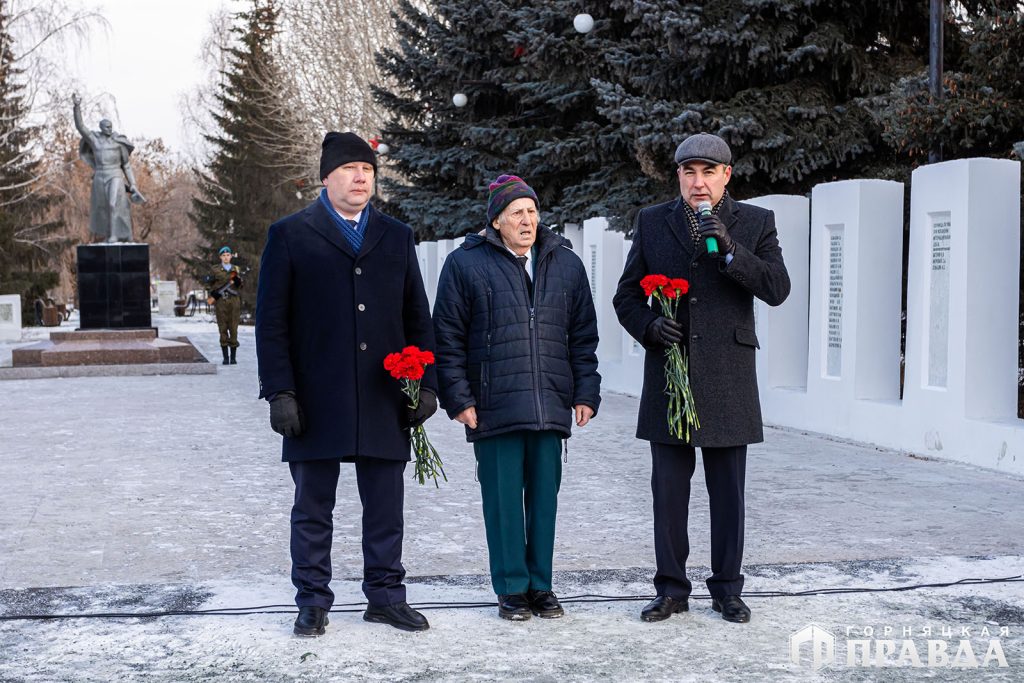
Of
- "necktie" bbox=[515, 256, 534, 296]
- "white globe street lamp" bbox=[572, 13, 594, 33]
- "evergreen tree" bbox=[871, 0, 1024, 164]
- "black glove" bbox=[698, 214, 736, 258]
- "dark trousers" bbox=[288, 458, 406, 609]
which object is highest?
"white globe street lamp" bbox=[572, 13, 594, 33]

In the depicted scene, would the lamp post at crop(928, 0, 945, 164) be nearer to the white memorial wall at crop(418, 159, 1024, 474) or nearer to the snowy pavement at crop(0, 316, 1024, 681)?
the white memorial wall at crop(418, 159, 1024, 474)

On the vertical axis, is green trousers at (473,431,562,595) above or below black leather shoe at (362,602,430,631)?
above

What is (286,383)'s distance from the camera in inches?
198

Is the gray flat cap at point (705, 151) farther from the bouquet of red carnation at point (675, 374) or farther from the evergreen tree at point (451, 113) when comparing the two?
the evergreen tree at point (451, 113)

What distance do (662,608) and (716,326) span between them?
115 cm

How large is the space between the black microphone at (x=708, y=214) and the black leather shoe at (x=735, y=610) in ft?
4.51

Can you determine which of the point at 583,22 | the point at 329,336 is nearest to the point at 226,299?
the point at 583,22

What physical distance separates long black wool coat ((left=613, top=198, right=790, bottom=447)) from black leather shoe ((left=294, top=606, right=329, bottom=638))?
1.46m

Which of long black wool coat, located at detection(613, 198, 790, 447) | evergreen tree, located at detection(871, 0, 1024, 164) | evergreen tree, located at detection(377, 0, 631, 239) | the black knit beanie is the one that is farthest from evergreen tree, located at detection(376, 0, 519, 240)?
the black knit beanie

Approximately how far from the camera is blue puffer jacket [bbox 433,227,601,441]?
5215 millimetres

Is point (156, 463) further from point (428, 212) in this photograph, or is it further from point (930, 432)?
point (428, 212)

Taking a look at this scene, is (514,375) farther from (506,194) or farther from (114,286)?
(114,286)

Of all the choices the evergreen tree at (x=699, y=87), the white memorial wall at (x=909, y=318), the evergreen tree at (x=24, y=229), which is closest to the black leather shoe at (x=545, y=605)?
the white memorial wall at (x=909, y=318)

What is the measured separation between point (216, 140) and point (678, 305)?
48.8 metres
